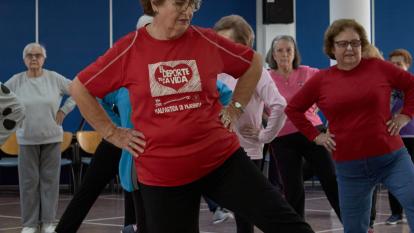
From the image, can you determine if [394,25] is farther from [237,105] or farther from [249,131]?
[237,105]

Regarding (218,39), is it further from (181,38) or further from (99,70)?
(99,70)

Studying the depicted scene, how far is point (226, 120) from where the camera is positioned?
12.5ft

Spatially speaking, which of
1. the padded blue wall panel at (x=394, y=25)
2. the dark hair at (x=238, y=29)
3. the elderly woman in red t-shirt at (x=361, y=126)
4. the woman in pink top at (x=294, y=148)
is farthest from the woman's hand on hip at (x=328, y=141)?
the padded blue wall panel at (x=394, y=25)

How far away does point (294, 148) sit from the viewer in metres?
7.11

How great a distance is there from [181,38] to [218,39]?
0.19m

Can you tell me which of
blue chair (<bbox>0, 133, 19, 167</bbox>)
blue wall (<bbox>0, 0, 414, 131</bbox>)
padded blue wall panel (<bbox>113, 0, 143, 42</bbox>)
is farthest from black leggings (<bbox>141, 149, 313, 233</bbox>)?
padded blue wall panel (<bbox>113, 0, 143, 42</bbox>)

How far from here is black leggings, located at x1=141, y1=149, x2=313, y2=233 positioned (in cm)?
→ 355

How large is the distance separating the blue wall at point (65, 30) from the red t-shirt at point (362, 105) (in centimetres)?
904

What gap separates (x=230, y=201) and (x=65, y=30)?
10.8m

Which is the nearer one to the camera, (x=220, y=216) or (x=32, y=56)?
(x=32, y=56)

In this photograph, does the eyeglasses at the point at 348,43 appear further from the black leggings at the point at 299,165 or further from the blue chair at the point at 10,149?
the blue chair at the point at 10,149

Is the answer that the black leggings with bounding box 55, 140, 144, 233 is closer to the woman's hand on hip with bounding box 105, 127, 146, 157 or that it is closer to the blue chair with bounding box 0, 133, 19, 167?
the woman's hand on hip with bounding box 105, 127, 146, 157

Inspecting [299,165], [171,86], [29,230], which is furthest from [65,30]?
[171,86]

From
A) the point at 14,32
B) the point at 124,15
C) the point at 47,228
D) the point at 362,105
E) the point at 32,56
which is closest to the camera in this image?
the point at 362,105
